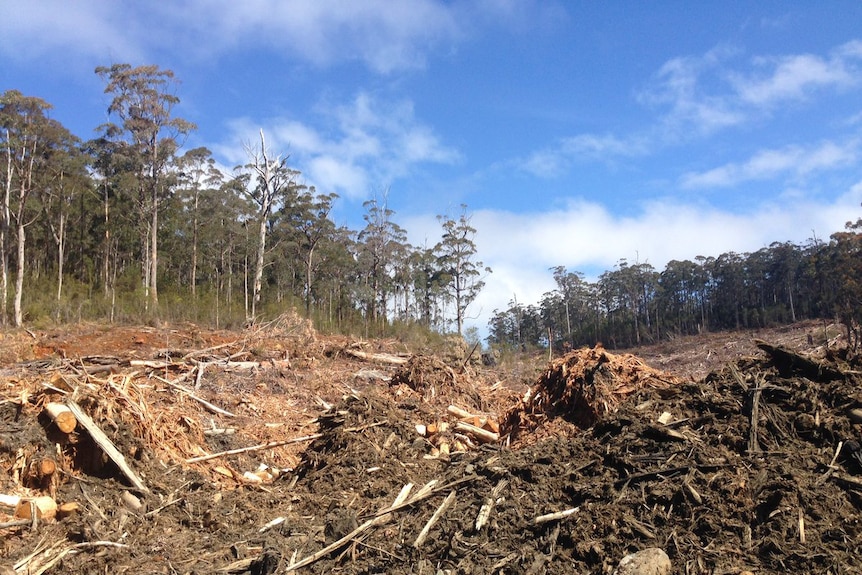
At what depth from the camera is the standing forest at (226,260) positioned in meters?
23.7

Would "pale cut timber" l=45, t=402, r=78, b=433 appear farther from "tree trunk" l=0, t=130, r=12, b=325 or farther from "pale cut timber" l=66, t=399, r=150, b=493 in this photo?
"tree trunk" l=0, t=130, r=12, b=325

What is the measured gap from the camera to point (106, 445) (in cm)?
491

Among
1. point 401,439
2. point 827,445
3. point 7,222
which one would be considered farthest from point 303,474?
point 7,222

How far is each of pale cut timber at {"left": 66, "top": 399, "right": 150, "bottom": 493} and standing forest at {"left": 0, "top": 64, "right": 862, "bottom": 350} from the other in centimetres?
969

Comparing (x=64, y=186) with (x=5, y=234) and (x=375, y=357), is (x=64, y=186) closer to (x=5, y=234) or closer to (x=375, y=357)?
(x=5, y=234)

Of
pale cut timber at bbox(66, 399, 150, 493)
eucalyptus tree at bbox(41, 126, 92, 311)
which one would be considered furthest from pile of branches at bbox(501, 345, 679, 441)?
eucalyptus tree at bbox(41, 126, 92, 311)

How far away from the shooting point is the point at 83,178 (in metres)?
31.1

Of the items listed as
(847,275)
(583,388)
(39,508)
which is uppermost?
(847,275)

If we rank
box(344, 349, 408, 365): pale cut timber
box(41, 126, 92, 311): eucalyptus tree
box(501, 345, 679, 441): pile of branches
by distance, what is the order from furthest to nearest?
box(41, 126, 92, 311): eucalyptus tree
box(344, 349, 408, 365): pale cut timber
box(501, 345, 679, 441): pile of branches

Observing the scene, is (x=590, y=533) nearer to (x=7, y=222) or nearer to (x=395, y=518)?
(x=395, y=518)

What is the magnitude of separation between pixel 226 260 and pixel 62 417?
38.1 meters

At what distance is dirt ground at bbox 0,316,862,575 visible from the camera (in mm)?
3203

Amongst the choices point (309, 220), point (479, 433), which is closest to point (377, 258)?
point (309, 220)

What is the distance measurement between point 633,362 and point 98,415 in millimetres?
5303
